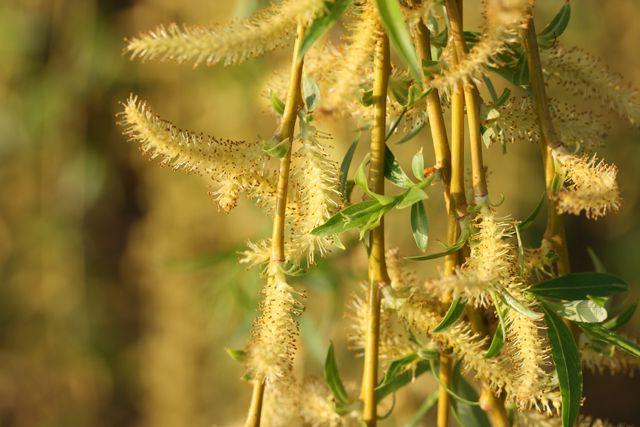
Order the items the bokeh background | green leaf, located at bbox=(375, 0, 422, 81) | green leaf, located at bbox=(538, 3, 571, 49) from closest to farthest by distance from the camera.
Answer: green leaf, located at bbox=(375, 0, 422, 81) < green leaf, located at bbox=(538, 3, 571, 49) < the bokeh background

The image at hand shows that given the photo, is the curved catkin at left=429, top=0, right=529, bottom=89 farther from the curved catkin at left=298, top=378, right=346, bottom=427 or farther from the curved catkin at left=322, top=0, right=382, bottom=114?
the curved catkin at left=298, top=378, right=346, bottom=427

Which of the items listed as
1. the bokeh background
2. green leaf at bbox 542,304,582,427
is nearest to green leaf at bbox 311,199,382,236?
green leaf at bbox 542,304,582,427

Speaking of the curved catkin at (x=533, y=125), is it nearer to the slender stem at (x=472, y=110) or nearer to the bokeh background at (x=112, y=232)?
the slender stem at (x=472, y=110)

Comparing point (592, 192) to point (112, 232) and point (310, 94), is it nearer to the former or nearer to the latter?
point (310, 94)

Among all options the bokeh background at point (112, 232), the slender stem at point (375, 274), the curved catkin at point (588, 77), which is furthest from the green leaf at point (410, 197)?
the bokeh background at point (112, 232)

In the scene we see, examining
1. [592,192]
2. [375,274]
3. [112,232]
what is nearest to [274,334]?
[375,274]
